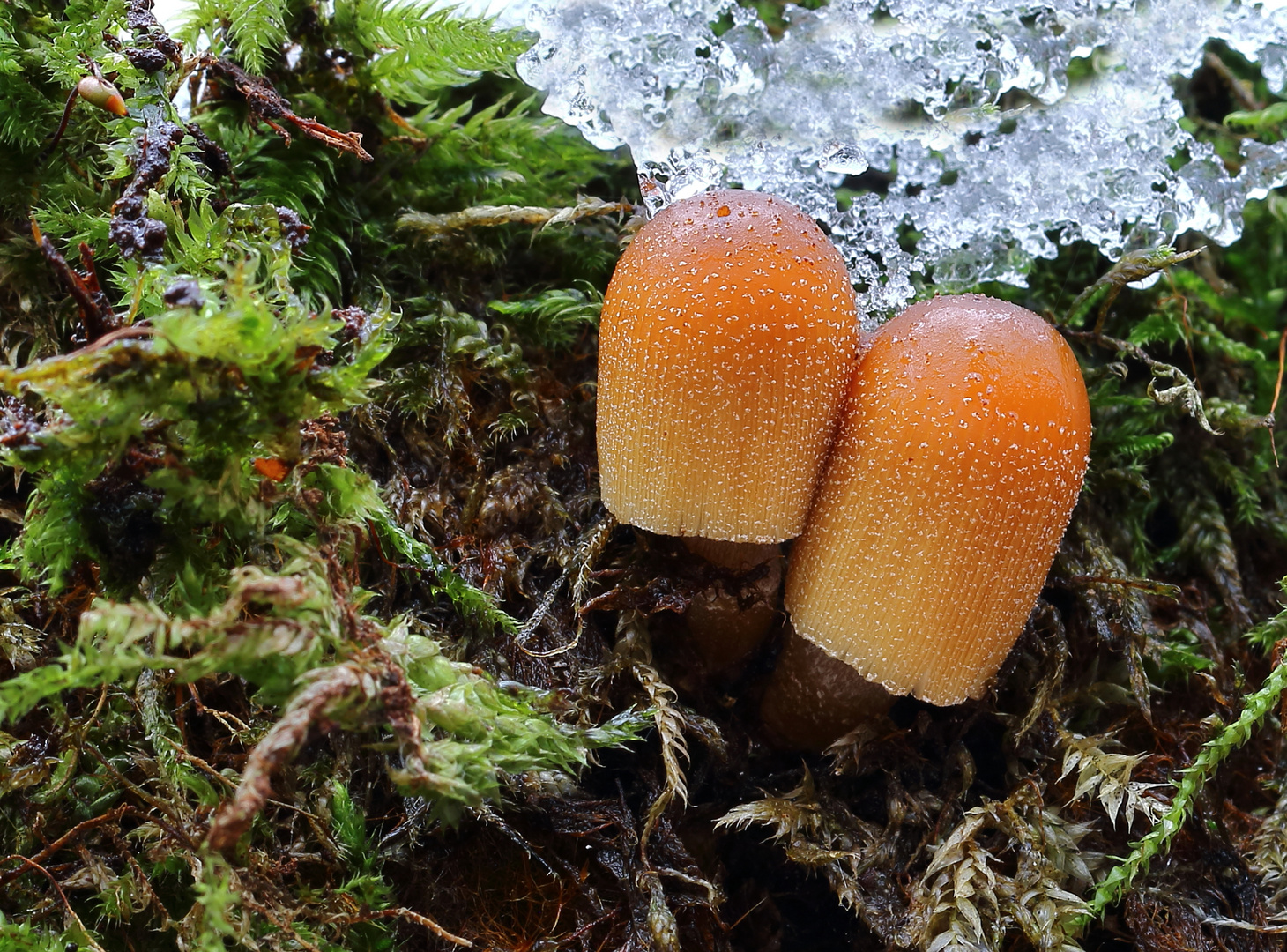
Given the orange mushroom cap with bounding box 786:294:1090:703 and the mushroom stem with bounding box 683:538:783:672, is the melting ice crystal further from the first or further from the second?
the mushroom stem with bounding box 683:538:783:672

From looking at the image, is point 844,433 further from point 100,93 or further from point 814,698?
point 100,93

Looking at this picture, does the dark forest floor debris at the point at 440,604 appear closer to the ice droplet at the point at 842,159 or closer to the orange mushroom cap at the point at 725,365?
the orange mushroom cap at the point at 725,365

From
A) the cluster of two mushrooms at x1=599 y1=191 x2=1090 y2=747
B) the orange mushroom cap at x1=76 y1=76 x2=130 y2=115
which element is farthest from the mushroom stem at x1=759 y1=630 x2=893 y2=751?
the orange mushroom cap at x1=76 y1=76 x2=130 y2=115

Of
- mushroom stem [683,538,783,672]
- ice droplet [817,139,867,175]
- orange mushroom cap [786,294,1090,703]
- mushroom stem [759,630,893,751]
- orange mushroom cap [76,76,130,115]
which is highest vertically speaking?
orange mushroom cap [76,76,130,115]

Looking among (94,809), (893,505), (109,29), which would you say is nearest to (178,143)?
(109,29)

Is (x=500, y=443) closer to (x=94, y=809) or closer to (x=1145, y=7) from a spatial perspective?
(x=94, y=809)

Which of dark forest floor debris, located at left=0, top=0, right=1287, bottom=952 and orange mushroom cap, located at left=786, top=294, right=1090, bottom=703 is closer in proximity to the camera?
dark forest floor debris, located at left=0, top=0, right=1287, bottom=952
